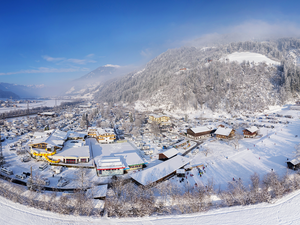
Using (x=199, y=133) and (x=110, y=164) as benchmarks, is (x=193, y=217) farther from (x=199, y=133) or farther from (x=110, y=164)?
(x=199, y=133)

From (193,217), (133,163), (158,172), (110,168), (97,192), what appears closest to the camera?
(193,217)

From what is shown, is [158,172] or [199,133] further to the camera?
[199,133]

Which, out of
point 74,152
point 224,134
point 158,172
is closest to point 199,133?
point 224,134

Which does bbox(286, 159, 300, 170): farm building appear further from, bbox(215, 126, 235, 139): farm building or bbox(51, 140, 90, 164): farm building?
bbox(51, 140, 90, 164): farm building

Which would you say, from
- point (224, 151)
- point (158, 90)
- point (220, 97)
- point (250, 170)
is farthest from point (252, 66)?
point (250, 170)

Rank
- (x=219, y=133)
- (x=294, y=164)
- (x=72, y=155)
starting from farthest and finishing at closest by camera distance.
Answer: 1. (x=219, y=133)
2. (x=72, y=155)
3. (x=294, y=164)

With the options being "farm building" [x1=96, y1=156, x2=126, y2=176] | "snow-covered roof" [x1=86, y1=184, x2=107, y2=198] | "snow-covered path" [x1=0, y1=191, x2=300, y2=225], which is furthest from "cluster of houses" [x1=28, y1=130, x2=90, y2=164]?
"snow-covered roof" [x1=86, y1=184, x2=107, y2=198]

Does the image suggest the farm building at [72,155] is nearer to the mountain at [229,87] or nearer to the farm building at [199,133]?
the farm building at [199,133]
